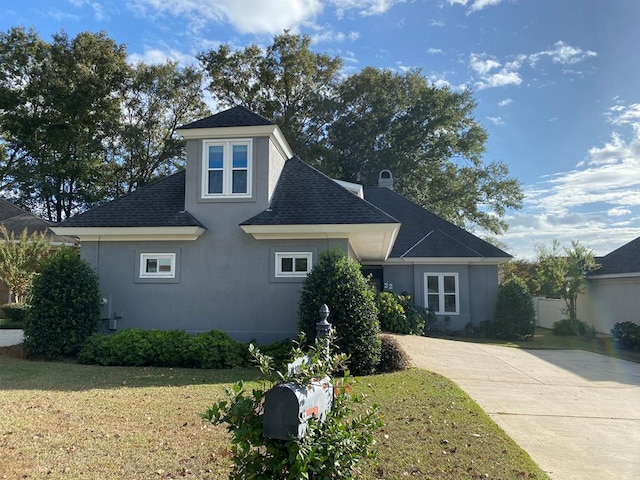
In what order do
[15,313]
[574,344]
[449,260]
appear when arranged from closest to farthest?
[574,344] → [449,260] → [15,313]

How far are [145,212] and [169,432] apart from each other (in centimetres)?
772

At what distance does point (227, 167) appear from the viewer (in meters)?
11.4

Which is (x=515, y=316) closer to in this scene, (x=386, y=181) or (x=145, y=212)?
(x=386, y=181)

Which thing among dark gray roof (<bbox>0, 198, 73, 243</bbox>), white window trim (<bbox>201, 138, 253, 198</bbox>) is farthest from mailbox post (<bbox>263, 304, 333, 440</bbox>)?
dark gray roof (<bbox>0, 198, 73, 243</bbox>)

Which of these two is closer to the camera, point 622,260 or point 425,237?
point 425,237

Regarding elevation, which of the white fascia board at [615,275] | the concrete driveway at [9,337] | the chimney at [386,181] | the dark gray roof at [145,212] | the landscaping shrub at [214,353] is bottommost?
the concrete driveway at [9,337]

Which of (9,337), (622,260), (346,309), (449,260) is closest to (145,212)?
(346,309)

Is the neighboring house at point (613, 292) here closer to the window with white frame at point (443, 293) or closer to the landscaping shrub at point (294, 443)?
the window with white frame at point (443, 293)

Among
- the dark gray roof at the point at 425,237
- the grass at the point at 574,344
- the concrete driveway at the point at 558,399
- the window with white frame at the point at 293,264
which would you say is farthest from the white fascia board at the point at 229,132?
the grass at the point at 574,344

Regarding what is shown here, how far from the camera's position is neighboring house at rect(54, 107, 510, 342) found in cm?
1094

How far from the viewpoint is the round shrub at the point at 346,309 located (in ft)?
28.9

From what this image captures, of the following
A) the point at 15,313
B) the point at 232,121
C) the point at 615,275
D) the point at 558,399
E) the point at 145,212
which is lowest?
the point at 558,399

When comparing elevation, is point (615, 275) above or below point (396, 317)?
above

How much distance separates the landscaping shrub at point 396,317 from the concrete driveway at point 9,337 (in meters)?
11.1
